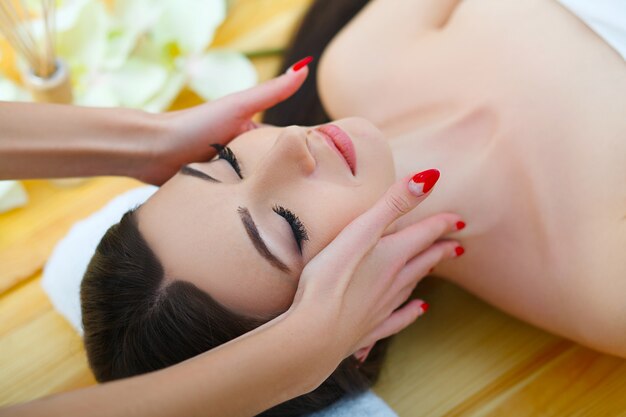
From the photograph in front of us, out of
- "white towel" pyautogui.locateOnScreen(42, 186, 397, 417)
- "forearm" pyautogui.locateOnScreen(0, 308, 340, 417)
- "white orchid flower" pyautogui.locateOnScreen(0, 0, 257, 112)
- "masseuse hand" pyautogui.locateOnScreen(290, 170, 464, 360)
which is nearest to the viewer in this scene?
"forearm" pyautogui.locateOnScreen(0, 308, 340, 417)

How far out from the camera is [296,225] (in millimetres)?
952

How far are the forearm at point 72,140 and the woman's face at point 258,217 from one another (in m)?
0.23

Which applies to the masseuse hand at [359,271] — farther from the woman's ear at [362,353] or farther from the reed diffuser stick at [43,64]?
the reed diffuser stick at [43,64]

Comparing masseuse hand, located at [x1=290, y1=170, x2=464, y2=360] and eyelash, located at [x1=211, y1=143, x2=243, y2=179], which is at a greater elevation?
eyelash, located at [x1=211, y1=143, x2=243, y2=179]

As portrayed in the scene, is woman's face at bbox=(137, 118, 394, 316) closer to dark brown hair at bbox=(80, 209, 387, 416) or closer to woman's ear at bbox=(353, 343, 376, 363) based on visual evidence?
dark brown hair at bbox=(80, 209, 387, 416)

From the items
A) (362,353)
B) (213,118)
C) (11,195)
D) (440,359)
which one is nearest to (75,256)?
(11,195)

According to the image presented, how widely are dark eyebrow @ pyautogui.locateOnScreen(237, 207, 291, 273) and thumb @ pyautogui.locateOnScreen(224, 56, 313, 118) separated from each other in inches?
13.5

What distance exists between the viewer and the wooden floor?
3.98ft

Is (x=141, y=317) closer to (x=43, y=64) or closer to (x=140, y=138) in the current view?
(x=140, y=138)

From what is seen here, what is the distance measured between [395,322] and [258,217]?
0.31m

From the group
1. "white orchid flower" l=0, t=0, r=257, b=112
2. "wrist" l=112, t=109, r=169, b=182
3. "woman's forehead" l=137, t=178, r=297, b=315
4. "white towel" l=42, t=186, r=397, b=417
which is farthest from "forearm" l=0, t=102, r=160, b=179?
"white orchid flower" l=0, t=0, r=257, b=112

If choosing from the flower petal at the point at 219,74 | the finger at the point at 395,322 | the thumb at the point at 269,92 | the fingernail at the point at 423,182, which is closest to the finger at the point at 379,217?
the fingernail at the point at 423,182

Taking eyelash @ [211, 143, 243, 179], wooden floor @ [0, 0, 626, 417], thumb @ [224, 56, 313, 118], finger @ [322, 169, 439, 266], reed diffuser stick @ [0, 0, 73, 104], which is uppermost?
reed diffuser stick @ [0, 0, 73, 104]

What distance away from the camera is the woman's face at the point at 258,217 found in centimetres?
93
